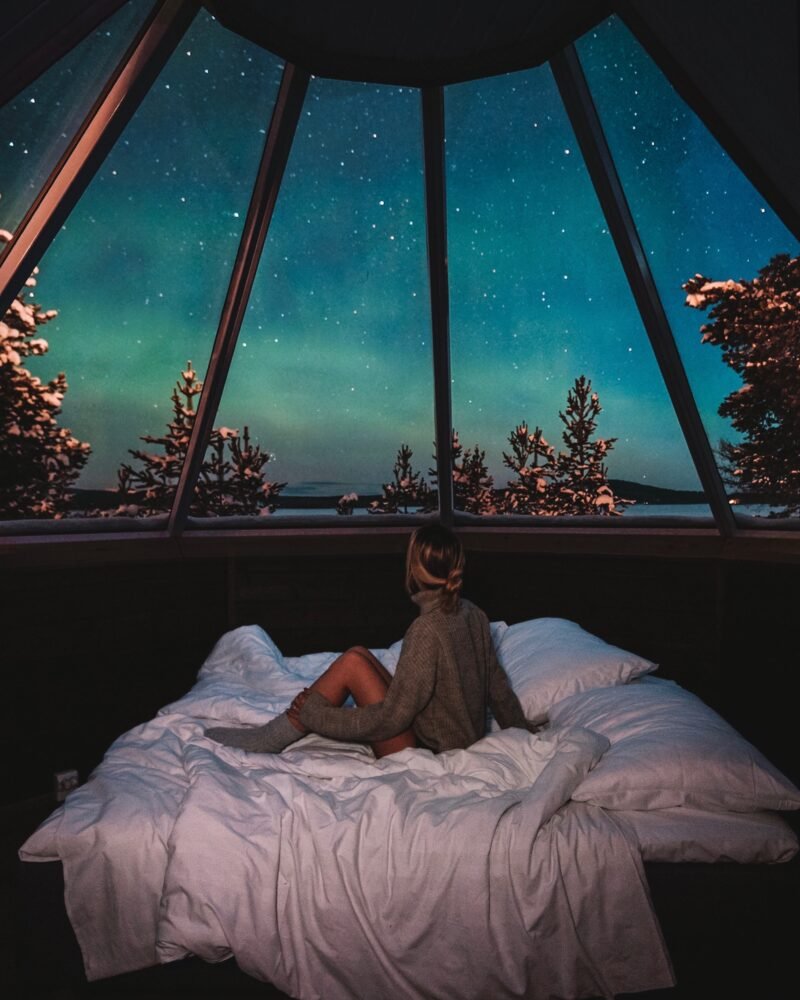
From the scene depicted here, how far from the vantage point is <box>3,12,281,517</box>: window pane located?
3.71 meters

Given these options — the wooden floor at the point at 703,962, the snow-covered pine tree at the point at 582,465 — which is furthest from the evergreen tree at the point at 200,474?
the wooden floor at the point at 703,962

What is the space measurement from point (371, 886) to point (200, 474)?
11.1 ft

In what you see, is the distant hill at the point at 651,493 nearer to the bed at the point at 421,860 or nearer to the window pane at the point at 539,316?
the window pane at the point at 539,316

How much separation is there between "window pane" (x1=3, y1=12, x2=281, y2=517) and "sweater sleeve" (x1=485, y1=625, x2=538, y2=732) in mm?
2611

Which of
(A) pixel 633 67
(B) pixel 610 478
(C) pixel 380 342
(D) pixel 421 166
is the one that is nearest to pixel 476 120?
(D) pixel 421 166

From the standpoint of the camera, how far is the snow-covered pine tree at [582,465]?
4875 mm

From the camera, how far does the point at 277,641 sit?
5.14 metres

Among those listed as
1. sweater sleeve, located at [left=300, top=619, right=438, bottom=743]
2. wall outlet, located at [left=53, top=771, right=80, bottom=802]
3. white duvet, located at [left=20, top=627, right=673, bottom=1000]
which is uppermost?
sweater sleeve, located at [left=300, top=619, right=438, bottom=743]

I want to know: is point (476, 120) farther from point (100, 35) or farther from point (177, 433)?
point (177, 433)

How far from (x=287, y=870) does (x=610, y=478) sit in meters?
3.45

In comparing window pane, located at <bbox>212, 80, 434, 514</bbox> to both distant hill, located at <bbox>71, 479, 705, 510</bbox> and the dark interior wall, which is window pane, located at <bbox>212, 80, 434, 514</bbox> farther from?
the dark interior wall

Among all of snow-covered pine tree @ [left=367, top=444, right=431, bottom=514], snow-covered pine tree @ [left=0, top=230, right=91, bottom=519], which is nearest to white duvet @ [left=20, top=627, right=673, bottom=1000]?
snow-covered pine tree @ [left=0, top=230, right=91, bottom=519]

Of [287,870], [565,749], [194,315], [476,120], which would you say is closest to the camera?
[287,870]

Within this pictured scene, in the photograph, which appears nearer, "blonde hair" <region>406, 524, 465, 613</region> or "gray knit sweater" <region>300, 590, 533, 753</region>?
"gray knit sweater" <region>300, 590, 533, 753</region>
